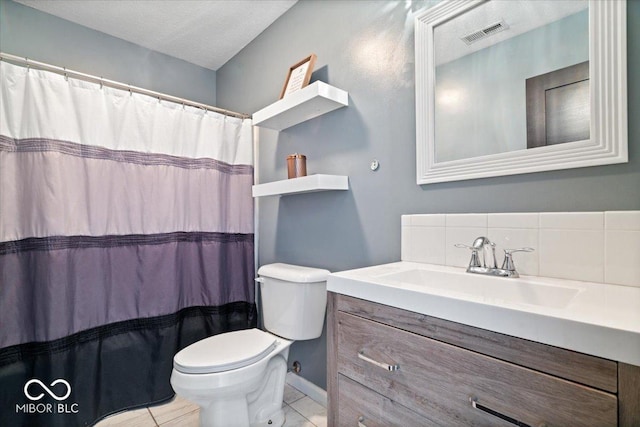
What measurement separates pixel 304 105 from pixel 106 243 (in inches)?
52.2

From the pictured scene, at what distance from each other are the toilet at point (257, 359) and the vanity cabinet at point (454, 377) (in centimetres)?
46

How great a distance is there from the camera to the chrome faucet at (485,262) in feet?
3.34

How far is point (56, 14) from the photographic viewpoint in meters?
2.02

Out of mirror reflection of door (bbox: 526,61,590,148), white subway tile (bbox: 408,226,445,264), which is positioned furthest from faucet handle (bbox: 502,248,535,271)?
mirror reflection of door (bbox: 526,61,590,148)

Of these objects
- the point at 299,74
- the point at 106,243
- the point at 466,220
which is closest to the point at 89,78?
the point at 106,243

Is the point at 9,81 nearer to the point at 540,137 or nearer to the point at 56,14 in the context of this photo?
the point at 56,14

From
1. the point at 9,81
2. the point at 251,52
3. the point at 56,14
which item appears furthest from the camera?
the point at 251,52

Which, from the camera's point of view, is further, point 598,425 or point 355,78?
point 355,78

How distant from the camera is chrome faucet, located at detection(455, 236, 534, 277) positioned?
102cm

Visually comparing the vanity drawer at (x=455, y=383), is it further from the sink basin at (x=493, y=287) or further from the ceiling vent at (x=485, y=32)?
the ceiling vent at (x=485, y=32)

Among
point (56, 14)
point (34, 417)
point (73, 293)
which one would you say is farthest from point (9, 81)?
point (34, 417)

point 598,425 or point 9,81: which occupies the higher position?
point 9,81

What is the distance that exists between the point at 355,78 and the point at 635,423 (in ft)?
5.10

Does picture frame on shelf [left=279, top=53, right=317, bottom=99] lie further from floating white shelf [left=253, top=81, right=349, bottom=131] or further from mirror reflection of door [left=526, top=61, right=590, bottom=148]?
mirror reflection of door [left=526, top=61, right=590, bottom=148]
